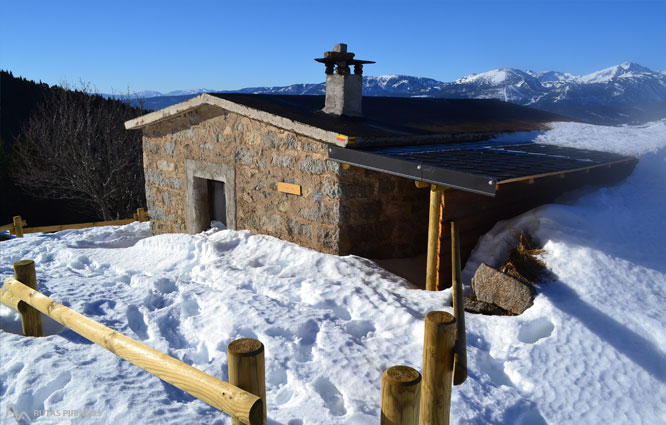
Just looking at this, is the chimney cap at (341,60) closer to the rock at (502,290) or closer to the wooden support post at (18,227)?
the rock at (502,290)

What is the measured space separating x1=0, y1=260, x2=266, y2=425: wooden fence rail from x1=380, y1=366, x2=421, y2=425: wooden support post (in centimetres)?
63

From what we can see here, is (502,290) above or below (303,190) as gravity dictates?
below

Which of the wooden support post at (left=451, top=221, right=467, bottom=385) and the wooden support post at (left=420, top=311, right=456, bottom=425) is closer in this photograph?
the wooden support post at (left=420, top=311, right=456, bottom=425)

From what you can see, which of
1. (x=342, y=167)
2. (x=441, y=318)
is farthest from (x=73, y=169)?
(x=441, y=318)

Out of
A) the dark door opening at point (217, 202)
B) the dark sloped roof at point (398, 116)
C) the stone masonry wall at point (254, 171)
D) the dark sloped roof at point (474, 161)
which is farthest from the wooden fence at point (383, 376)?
the dark door opening at point (217, 202)

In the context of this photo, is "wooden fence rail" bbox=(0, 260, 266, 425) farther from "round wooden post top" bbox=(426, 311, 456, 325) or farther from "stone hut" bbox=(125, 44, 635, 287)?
"stone hut" bbox=(125, 44, 635, 287)

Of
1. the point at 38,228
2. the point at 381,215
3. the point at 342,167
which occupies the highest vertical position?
the point at 342,167

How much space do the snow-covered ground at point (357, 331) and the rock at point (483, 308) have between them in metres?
0.25

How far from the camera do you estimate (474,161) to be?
5.04 m

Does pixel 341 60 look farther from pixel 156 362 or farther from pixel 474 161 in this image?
pixel 156 362

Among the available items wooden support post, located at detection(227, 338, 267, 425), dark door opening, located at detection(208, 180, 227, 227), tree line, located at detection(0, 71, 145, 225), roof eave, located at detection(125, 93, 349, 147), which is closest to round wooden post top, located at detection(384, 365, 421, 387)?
wooden support post, located at detection(227, 338, 267, 425)

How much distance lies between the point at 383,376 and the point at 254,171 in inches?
211

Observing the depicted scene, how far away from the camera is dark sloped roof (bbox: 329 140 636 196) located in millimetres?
4195

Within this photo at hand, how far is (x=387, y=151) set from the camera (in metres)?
5.73
